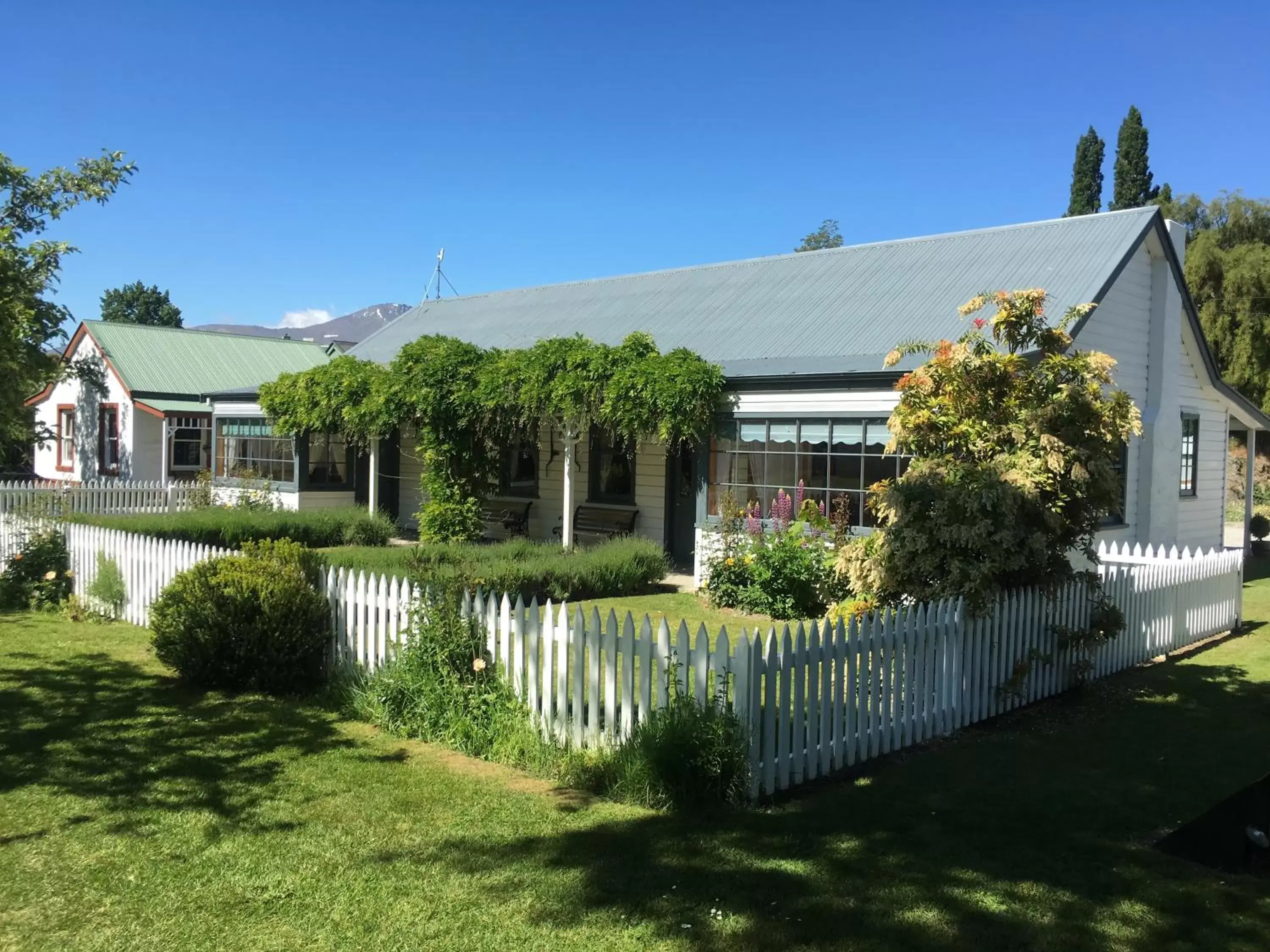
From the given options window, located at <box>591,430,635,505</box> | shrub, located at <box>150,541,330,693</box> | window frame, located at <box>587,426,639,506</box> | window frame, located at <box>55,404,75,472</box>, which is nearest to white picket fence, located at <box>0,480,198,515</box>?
window frame, located at <box>587,426,639,506</box>

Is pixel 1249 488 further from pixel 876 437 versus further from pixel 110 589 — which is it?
pixel 110 589

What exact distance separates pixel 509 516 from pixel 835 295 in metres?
7.54

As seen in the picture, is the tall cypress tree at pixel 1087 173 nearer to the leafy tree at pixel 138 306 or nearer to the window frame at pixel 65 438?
the window frame at pixel 65 438

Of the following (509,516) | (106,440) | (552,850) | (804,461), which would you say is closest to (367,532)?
(509,516)

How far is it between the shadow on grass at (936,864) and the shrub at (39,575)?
891 cm

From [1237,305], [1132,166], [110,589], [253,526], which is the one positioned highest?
[1132,166]

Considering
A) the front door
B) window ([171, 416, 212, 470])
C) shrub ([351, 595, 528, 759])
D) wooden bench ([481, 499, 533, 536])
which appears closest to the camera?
shrub ([351, 595, 528, 759])

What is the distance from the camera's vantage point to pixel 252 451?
23609 millimetres

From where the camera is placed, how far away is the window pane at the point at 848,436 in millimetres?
13484

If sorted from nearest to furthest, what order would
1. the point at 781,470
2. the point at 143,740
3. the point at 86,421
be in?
the point at 143,740, the point at 781,470, the point at 86,421

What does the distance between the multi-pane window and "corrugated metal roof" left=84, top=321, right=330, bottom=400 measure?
19.2 meters

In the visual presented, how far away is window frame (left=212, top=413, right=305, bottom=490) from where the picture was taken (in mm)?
22000

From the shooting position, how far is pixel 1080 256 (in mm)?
14812

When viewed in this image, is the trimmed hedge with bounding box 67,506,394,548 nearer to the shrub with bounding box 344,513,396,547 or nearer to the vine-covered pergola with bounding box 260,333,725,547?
the shrub with bounding box 344,513,396,547
